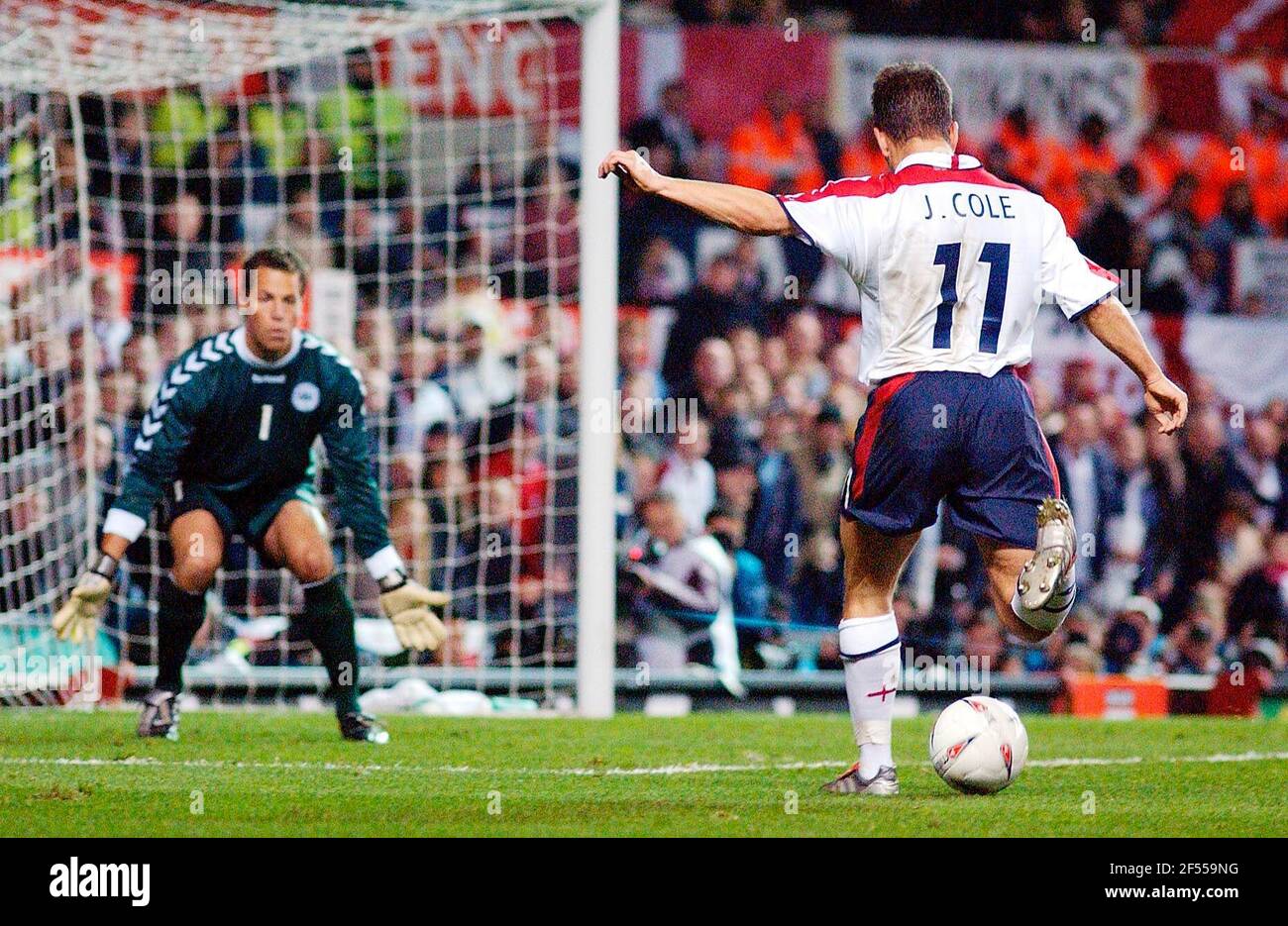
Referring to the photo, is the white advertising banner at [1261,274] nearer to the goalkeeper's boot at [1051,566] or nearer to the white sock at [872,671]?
the white sock at [872,671]

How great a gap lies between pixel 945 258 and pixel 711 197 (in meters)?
0.73

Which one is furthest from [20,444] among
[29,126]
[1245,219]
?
[1245,219]

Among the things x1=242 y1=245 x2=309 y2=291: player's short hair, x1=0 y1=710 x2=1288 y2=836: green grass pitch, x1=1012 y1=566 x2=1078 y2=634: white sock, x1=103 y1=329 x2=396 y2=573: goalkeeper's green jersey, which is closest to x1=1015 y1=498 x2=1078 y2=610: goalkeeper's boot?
x1=1012 y1=566 x2=1078 y2=634: white sock

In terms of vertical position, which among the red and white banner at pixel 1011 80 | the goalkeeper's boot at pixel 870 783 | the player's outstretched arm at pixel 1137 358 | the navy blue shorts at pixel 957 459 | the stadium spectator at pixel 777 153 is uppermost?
the red and white banner at pixel 1011 80

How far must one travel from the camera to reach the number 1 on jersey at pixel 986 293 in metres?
5.54

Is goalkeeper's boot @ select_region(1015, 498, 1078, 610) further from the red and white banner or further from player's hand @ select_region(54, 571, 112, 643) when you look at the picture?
the red and white banner

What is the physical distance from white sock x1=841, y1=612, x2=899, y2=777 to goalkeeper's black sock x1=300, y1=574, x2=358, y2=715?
8.49ft

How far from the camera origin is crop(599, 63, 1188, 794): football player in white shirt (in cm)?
551

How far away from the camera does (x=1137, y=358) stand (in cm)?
562

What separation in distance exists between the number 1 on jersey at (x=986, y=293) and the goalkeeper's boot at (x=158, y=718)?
3682 millimetres

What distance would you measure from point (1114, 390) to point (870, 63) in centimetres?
326

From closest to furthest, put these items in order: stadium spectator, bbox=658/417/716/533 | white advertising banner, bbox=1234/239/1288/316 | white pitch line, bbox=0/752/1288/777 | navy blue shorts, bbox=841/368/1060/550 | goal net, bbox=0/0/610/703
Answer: navy blue shorts, bbox=841/368/1060/550 < white pitch line, bbox=0/752/1288/777 < goal net, bbox=0/0/610/703 < stadium spectator, bbox=658/417/716/533 < white advertising banner, bbox=1234/239/1288/316

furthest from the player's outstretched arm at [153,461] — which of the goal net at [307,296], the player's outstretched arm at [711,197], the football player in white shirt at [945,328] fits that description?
the football player in white shirt at [945,328]

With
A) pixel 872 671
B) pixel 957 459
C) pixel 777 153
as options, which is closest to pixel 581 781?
pixel 872 671
